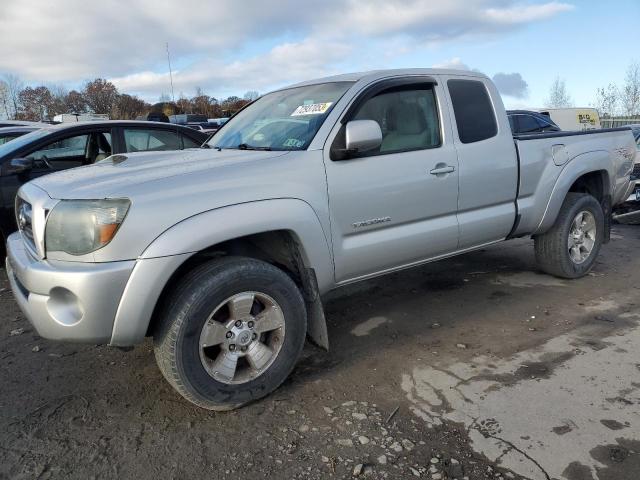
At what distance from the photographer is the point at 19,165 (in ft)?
16.4

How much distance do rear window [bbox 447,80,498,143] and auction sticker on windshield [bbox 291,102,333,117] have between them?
3.56 feet

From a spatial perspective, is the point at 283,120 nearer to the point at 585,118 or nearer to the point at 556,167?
the point at 556,167

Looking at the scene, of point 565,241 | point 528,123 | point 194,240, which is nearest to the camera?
point 194,240

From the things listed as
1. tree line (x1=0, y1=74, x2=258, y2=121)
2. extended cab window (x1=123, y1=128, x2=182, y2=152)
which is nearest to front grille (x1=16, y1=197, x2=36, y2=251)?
extended cab window (x1=123, y1=128, x2=182, y2=152)

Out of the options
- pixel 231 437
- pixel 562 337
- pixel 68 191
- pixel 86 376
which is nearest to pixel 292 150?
pixel 68 191

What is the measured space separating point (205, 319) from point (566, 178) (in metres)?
3.50

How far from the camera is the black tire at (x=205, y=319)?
2.57 metres

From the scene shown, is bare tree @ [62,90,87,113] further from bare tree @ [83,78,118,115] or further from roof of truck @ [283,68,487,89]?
roof of truck @ [283,68,487,89]

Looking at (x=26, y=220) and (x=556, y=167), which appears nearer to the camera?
(x=26, y=220)

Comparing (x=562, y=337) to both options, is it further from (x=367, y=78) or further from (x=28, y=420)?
(x=28, y=420)

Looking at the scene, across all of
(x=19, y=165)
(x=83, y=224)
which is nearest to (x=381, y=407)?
(x=83, y=224)

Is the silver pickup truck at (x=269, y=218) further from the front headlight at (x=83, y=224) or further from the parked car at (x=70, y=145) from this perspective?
the parked car at (x=70, y=145)

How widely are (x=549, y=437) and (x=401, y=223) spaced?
1535mm

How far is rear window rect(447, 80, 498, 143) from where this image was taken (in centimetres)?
381
